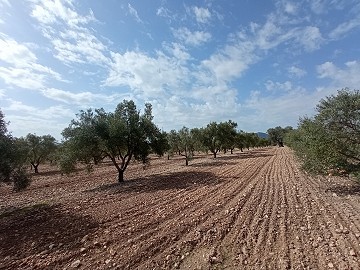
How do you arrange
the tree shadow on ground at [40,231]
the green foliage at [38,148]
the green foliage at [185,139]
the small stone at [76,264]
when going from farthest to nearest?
1. the green foliage at [185,139]
2. the green foliage at [38,148]
3. the tree shadow on ground at [40,231]
4. the small stone at [76,264]

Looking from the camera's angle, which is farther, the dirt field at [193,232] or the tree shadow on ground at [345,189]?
the tree shadow on ground at [345,189]

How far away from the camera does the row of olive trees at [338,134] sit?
14898mm

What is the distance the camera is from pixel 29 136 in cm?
5772

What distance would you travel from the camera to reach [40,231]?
1120 cm

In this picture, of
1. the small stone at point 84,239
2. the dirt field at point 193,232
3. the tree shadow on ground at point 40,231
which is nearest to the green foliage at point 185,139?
the dirt field at point 193,232

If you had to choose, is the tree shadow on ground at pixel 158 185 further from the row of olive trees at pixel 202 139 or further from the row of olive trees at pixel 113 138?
the row of olive trees at pixel 202 139

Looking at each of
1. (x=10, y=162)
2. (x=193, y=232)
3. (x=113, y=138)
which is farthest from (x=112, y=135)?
(x=193, y=232)

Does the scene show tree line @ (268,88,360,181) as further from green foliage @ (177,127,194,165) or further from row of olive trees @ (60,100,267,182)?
green foliage @ (177,127,194,165)

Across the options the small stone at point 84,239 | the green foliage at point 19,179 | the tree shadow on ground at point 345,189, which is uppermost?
the green foliage at point 19,179

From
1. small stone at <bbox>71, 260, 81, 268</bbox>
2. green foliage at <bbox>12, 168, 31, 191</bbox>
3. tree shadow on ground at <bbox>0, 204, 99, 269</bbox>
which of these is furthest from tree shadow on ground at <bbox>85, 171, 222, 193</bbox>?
small stone at <bbox>71, 260, 81, 268</bbox>

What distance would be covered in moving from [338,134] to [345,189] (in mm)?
3858

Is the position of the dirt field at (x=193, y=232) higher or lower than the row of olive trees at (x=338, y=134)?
lower

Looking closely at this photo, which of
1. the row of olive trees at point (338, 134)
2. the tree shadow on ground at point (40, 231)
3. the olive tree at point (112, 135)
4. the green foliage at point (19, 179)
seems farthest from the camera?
the olive tree at point (112, 135)

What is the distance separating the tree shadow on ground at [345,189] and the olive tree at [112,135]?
18012 mm
